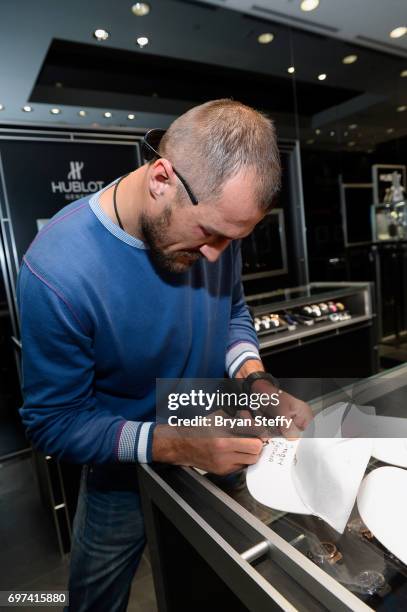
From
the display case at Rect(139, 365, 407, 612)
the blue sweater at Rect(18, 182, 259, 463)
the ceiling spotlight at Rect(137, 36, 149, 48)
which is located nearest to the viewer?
the display case at Rect(139, 365, 407, 612)

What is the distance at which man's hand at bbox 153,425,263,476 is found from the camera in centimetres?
72

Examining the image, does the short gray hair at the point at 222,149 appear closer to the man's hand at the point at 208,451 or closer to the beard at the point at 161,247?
the beard at the point at 161,247

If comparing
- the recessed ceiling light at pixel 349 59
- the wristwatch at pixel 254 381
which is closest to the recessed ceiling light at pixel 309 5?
the recessed ceiling light at pixel 349 59

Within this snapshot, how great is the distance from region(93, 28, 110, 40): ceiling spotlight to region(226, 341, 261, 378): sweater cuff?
10.2ft

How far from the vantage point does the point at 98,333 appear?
0.92 m

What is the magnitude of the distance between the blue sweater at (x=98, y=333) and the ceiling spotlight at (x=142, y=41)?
9.88 feet

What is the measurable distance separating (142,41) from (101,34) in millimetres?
342

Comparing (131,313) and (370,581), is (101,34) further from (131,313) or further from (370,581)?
(370,581)

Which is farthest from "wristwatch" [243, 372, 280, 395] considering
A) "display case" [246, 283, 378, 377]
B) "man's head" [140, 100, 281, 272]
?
"display case" [246, 283, 378, 377]

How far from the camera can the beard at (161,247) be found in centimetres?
86

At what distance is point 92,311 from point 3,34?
295cm

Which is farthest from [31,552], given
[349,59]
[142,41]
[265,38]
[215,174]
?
[349,59]

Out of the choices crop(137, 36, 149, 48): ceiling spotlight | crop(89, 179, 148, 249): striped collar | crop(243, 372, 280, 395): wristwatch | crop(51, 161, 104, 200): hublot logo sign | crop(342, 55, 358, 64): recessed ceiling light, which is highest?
crop(342, 55, 358, 64): recessed ceiling light

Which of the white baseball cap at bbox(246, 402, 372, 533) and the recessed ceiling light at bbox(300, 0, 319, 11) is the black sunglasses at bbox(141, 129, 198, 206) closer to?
the white baseball cap at bbox(246, 402, 372, 533)
